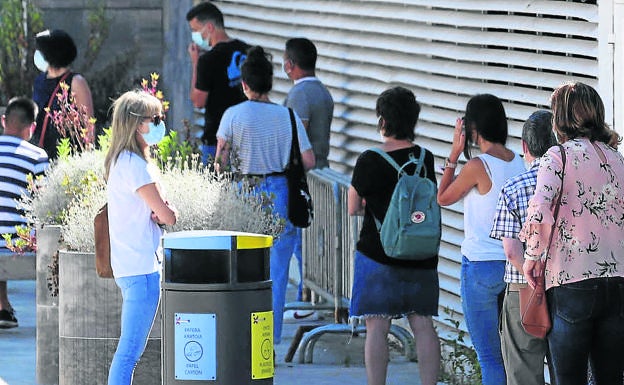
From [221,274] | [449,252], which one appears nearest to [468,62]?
[449,252]

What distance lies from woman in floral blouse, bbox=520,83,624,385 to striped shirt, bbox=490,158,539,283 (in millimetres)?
410

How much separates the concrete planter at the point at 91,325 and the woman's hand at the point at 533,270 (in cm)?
288

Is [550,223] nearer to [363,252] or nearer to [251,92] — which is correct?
[363,252]

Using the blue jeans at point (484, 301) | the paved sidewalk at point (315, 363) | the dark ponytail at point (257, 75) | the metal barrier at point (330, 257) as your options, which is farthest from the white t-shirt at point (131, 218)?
the metal barrier at point (330, 257)

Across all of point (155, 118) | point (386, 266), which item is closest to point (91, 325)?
point (155, 118)

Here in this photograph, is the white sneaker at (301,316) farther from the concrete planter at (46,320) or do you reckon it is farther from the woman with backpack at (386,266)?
the woman with backpack at (386,266)

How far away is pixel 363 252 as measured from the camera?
8.16 m

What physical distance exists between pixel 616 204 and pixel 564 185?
213 millimetres

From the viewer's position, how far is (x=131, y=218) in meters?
7.57

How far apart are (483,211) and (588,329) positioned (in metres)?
1.47

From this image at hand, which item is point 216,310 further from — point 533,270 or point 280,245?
point 280,245

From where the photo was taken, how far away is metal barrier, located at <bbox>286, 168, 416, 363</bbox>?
10.2 m

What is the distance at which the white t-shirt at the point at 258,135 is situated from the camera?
384 inches

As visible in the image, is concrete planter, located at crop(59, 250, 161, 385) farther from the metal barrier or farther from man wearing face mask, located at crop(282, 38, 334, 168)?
man wearing face mask, located at crop(282, 38, 334, 168)
